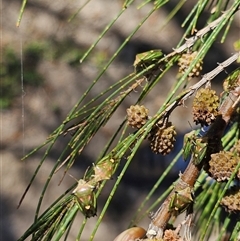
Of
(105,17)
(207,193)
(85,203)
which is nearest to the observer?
(85,203)

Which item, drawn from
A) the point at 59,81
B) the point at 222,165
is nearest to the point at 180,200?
the point at 222,165

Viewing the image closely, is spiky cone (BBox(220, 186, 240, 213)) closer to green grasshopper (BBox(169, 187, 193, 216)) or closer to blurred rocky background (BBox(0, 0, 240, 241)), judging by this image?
green grasshopper (BBox(169, 187, 193, 216))

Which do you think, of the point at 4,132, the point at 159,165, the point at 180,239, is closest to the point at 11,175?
the point at 4,132

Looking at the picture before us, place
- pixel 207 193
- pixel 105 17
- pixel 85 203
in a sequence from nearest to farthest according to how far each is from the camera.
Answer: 1. pixel 85 203
2. pixel 207 193
3. pixel 105 17

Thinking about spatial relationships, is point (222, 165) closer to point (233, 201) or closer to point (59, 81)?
point (233, 201)

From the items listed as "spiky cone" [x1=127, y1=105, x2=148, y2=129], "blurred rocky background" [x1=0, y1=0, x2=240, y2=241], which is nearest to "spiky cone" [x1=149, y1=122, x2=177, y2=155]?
"spiky cone" [x1=127, y1=105, x2=148, y2=129]

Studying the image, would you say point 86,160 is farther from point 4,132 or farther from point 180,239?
point 180,239

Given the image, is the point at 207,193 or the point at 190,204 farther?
the point at 207,193
